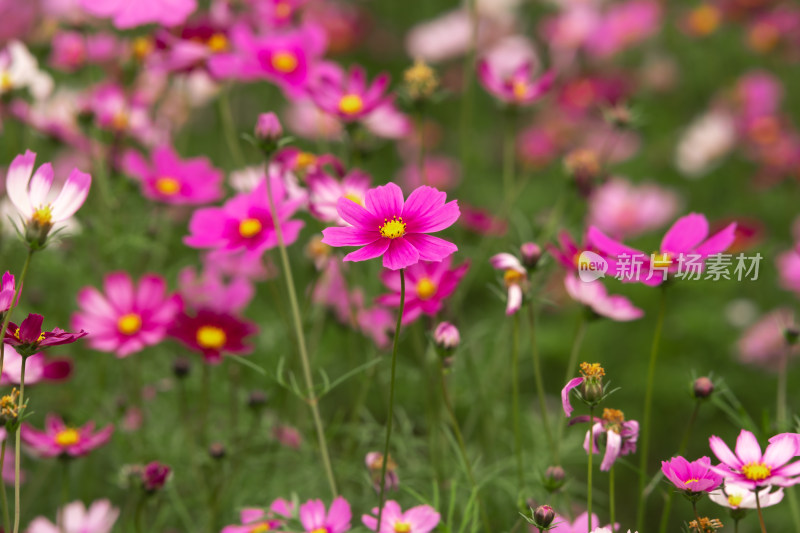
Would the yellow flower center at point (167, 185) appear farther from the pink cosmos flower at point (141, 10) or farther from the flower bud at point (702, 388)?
the flower bud at point (702, 388)

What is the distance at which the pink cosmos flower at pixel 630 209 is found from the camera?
184 centimetres

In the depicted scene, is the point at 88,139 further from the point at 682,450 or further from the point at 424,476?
the point at 682,450

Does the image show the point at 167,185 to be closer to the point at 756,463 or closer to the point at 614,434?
the point at 614,434

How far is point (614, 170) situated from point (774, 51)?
494 millimetres

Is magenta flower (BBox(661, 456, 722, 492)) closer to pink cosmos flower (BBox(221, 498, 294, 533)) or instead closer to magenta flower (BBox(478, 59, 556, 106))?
pink cosmos flower (BBox(221, 498, 294, 533))

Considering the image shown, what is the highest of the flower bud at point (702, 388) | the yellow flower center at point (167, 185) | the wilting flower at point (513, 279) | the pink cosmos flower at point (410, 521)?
the yellow flower center at point (167, 185)

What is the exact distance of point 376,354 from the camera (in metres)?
1.09

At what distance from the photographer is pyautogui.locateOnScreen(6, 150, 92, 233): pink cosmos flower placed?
0.62m

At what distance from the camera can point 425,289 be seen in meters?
0.87

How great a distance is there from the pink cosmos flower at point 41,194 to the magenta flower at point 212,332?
0.94 ft

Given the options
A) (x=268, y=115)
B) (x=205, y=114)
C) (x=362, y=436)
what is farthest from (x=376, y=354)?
(x=205, y=114)

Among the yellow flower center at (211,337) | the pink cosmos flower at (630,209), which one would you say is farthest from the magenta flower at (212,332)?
the pink cosmos flower at (630,209)

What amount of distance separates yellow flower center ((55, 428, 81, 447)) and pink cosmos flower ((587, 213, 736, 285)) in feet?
1.82

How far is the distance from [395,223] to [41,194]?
28cm
